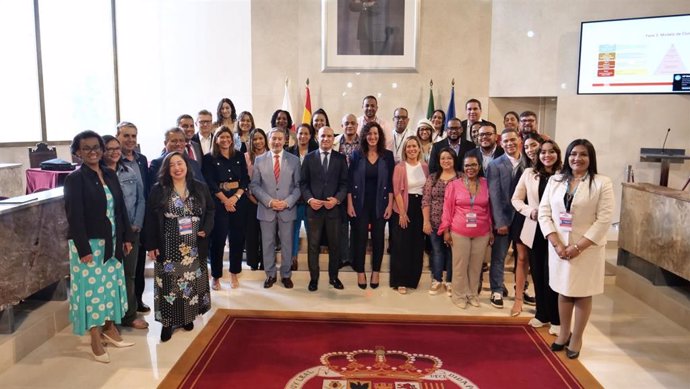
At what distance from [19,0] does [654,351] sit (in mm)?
8047

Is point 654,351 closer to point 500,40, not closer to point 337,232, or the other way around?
point 337,232

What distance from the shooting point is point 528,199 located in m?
4.08

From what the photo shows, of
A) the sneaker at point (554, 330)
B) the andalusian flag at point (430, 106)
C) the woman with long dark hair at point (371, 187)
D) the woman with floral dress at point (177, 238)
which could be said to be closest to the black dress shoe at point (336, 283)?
the woman with long dark hair at point (371, 187)

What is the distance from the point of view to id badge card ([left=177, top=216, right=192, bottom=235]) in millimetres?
3816

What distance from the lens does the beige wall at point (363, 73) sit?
24.5ft

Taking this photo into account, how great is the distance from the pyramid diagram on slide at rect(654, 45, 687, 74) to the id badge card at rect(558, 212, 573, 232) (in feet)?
13.9

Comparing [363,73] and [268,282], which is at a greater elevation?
[363,73]

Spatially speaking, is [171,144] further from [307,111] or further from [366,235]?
[307,111]

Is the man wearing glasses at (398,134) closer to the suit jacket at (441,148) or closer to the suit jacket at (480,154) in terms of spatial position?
the suit jacket at (441,148)

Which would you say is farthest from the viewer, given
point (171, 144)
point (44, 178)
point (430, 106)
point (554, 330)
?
point (430, 106)

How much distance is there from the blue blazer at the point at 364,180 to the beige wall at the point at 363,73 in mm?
2774

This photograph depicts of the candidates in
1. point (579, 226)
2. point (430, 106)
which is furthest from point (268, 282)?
point (430, 106)

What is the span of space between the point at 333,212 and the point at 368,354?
5.53ft

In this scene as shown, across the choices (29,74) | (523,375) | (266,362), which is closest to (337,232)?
(266,362)
